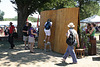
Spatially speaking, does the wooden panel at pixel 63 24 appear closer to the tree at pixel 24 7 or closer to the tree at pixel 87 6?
the tree at pixel 24 7

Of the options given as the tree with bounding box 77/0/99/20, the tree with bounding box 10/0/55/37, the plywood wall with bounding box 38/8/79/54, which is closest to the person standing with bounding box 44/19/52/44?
the plywood wall with bounding box 38/8/79/54

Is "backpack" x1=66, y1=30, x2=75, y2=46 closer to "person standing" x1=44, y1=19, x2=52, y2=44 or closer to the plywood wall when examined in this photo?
the plywood wall

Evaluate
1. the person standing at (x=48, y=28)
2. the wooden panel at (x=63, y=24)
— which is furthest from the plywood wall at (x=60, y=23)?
the person standing at (x=48, y=28)

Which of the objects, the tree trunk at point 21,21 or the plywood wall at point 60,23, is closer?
the plywood wall at point 60,23

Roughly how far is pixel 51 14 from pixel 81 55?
11.8 feet

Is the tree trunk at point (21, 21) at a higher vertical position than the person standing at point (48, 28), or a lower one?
higher

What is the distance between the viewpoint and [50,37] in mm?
10227

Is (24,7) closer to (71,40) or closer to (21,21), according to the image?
(21,21)

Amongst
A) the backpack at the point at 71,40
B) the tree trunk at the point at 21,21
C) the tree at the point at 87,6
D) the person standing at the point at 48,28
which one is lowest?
the backpack at the point at 71,40

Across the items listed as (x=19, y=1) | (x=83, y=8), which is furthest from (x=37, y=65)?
(x=83, y=8)

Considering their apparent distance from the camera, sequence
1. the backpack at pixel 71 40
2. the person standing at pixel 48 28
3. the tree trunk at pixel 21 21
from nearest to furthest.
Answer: the backpack at pixel 71 40 < the person standing at pixel 48 28 < the tree trunk at pixel 21 21

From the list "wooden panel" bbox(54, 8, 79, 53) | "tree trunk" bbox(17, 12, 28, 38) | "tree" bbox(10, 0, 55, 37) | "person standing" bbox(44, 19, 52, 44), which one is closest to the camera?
"wooden panel" bbox(54, 8, 79, 53)

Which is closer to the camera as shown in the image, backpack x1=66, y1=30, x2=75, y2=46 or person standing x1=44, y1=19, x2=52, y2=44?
backpack x1=66, y1=30, x2=75, y2=46

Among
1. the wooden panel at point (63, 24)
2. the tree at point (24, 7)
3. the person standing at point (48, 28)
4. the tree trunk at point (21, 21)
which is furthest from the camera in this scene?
the tree trunk at point (21, 21)
